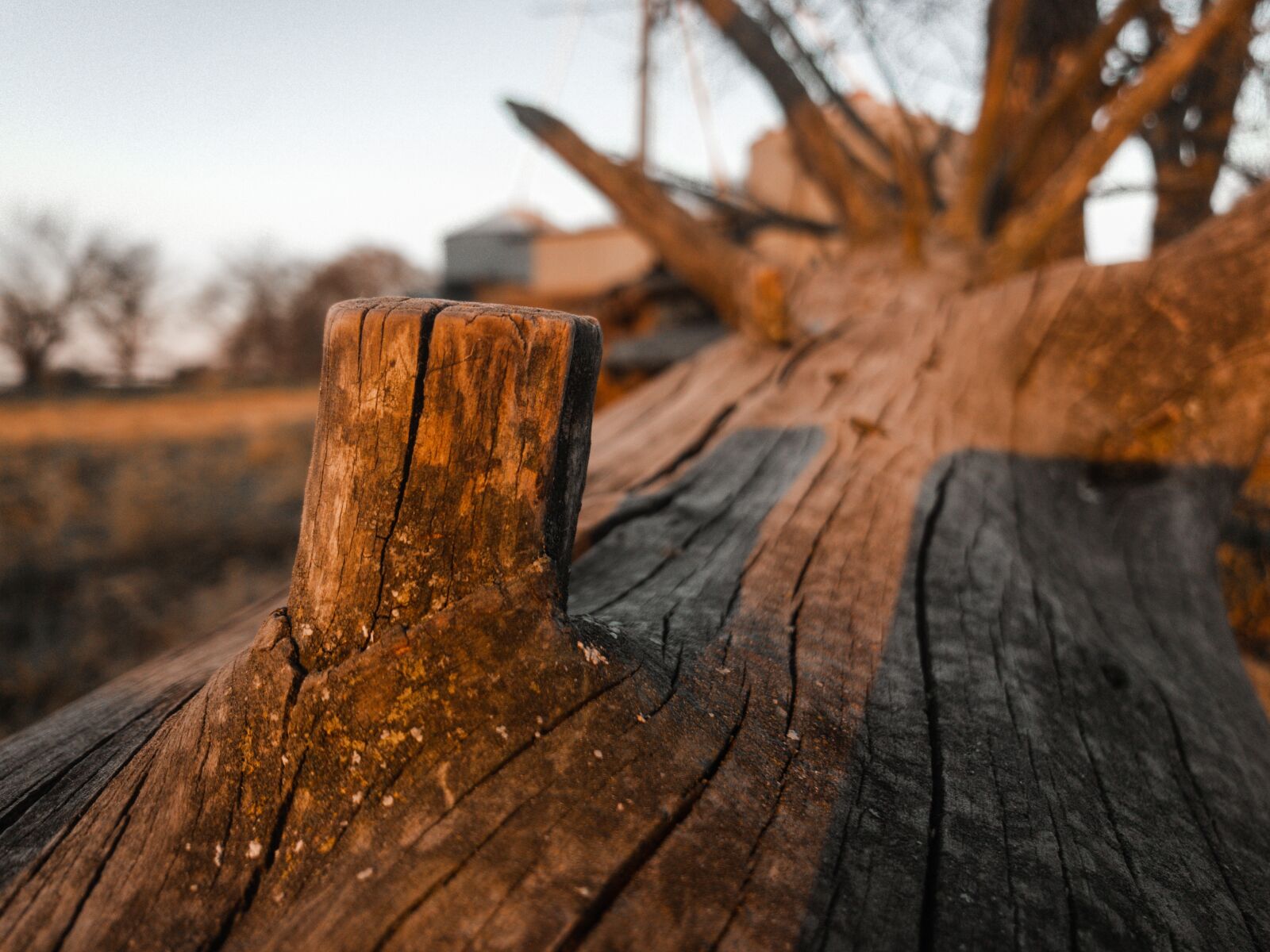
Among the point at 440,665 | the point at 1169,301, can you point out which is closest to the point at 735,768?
the point at 440,665

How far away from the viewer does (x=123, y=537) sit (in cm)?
594

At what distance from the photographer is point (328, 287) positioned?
815 inches

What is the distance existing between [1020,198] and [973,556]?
4.31 m

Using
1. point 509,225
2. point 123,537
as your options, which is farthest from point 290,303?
point 123,537

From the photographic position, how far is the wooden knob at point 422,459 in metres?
1.03

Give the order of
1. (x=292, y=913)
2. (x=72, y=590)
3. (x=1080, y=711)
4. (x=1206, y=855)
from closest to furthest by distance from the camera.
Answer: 1. (x=292, y=913)
2. (x=1206, y=855)
3. (x=1080, y=711)
4. (x=72, y=590)

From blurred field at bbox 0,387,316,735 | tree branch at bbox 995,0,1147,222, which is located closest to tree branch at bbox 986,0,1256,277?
tree branch at bbox 995,0,1147,222

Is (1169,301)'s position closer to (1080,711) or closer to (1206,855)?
(1080,711)

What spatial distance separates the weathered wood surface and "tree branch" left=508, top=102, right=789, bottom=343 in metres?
2.95

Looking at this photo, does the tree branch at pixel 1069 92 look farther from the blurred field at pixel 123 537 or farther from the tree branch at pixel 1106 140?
the blurred field at pixel 123 537

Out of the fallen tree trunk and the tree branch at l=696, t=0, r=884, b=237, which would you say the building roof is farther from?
the fallen tree trunk

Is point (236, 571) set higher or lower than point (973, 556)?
lower

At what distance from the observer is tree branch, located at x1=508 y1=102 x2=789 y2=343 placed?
14.8ft

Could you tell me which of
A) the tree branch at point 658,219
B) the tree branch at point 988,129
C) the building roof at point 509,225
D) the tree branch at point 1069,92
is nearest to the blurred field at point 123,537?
the tree branch at point 658,219
